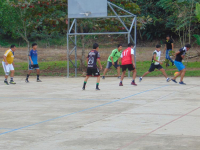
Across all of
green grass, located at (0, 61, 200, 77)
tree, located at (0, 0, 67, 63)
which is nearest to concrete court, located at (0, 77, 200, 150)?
green grass, located at (0, 61, 200, 77)

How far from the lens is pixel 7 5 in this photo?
2116 cm

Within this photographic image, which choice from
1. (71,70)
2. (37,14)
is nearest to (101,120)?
(37,14)

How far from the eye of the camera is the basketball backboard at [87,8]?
19.6 m

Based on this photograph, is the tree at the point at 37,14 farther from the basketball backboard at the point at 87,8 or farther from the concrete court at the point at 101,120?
the concrete court at the point at 101,120

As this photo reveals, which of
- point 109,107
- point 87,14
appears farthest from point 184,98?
point 87,14

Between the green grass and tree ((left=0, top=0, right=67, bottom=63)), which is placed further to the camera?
tree ((left=0, top=0, right=67, bottom=63))

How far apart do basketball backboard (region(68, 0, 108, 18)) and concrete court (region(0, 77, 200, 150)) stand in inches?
293

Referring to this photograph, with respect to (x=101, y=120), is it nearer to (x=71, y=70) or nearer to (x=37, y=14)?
(x=37, y=14)

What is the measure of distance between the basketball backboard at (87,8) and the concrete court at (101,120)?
745 cm

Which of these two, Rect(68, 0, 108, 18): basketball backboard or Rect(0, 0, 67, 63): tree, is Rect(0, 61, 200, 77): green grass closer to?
Rect(0, 0, 67, 63): tree

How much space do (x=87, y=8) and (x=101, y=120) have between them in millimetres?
12587

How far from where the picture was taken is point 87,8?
19891 millimetres

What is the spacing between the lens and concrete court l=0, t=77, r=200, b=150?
242 inches

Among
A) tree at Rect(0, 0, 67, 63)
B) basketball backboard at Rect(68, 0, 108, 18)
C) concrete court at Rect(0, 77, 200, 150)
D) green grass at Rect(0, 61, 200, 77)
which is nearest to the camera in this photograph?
concrete court at Rect(0, 77, 200, 150)
